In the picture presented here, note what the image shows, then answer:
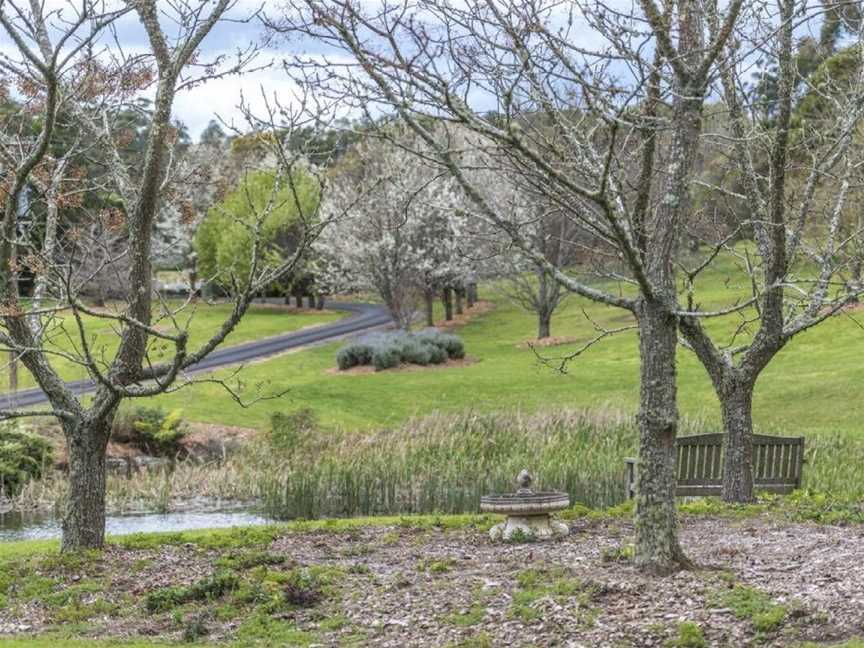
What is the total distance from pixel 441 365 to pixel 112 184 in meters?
30.8

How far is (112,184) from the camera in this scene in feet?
41.9

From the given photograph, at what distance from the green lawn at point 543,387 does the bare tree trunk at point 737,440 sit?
10928 millimetres

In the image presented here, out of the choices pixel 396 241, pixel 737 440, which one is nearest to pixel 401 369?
pixel 396 241

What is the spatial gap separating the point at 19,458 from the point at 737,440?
15.9m

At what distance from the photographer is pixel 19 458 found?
2370 cm

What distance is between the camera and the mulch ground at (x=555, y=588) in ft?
25.7

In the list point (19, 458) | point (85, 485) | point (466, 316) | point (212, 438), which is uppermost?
point (466, 316)

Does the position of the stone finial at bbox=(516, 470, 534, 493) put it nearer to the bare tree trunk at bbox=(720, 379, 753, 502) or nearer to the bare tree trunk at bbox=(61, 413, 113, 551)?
the bare tree trunk at bbox=(720, 379, 753, 502)

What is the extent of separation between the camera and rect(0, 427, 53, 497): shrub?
75.4 ft

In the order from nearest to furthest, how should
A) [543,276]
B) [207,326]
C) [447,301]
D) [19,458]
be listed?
1. [19,458]
2. [543,276]
3. [207,326]
4. [447,301]

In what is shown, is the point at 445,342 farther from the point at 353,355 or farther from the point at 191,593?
the point at 191,593

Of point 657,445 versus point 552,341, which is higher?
point 552,341

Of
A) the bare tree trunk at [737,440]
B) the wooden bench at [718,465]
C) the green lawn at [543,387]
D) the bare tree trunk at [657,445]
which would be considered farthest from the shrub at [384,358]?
the bare tree trunk at [657,445]

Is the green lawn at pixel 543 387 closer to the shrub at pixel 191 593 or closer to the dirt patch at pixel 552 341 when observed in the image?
the dirt patch at pixel 552 341
